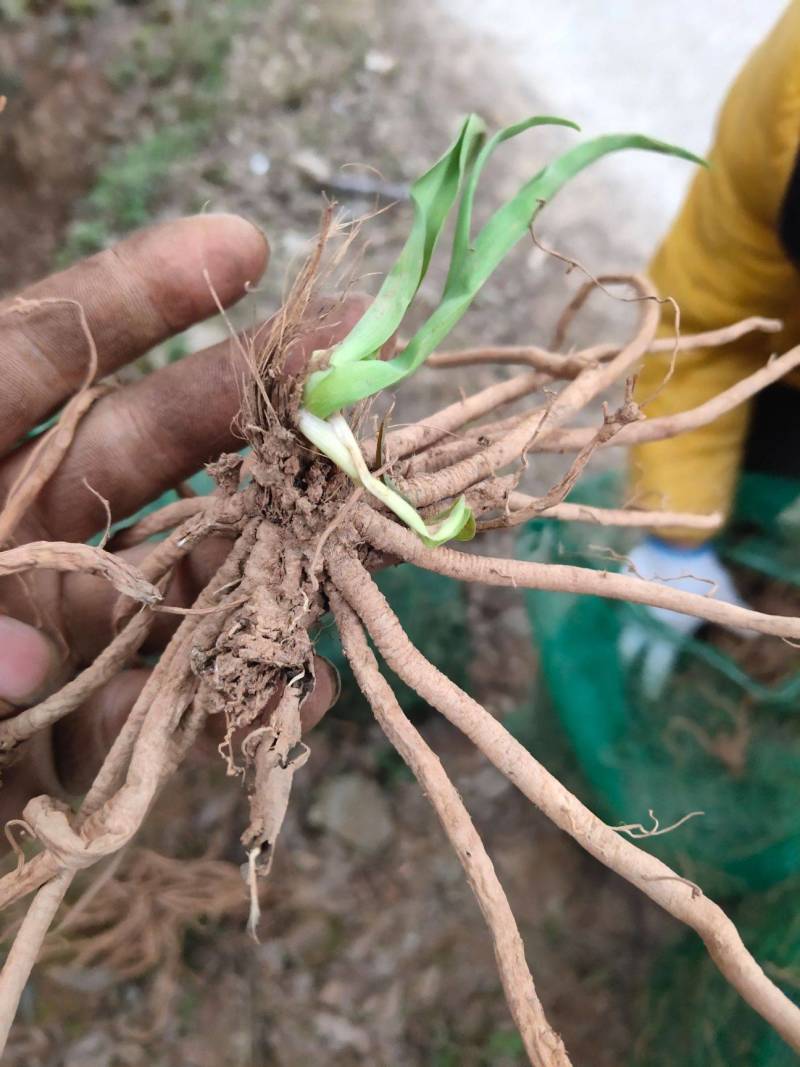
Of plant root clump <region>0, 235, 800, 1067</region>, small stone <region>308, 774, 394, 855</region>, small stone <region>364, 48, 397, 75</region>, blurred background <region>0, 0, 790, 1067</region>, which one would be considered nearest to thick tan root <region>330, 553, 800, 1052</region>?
plant root clump <region>0, 235, 800, 1067</region>

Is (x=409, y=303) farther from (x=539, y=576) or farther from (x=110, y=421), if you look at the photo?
(x=110, y=421)

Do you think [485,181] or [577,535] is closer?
[577,535]

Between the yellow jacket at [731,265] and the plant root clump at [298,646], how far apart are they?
231mm

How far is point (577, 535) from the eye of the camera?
1.18 metres

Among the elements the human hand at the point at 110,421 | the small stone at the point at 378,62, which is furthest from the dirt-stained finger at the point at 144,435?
the small stone at the point at 378,62

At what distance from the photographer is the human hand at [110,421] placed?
2.59 ft

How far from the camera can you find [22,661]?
0.69 metres

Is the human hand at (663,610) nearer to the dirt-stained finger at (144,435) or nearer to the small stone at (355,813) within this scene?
the small stone at (355,813)

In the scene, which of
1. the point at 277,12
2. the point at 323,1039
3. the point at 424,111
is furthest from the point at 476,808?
the point at 277,12

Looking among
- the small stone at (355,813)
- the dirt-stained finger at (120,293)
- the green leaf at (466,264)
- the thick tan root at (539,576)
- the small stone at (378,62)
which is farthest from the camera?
the small stone at (378,62)

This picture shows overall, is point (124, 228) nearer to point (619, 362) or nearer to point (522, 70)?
point (522, 70)

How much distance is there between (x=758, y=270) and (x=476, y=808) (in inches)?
34.6

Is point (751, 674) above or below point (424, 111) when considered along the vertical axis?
below

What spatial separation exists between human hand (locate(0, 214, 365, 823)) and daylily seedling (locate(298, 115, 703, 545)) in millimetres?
183
